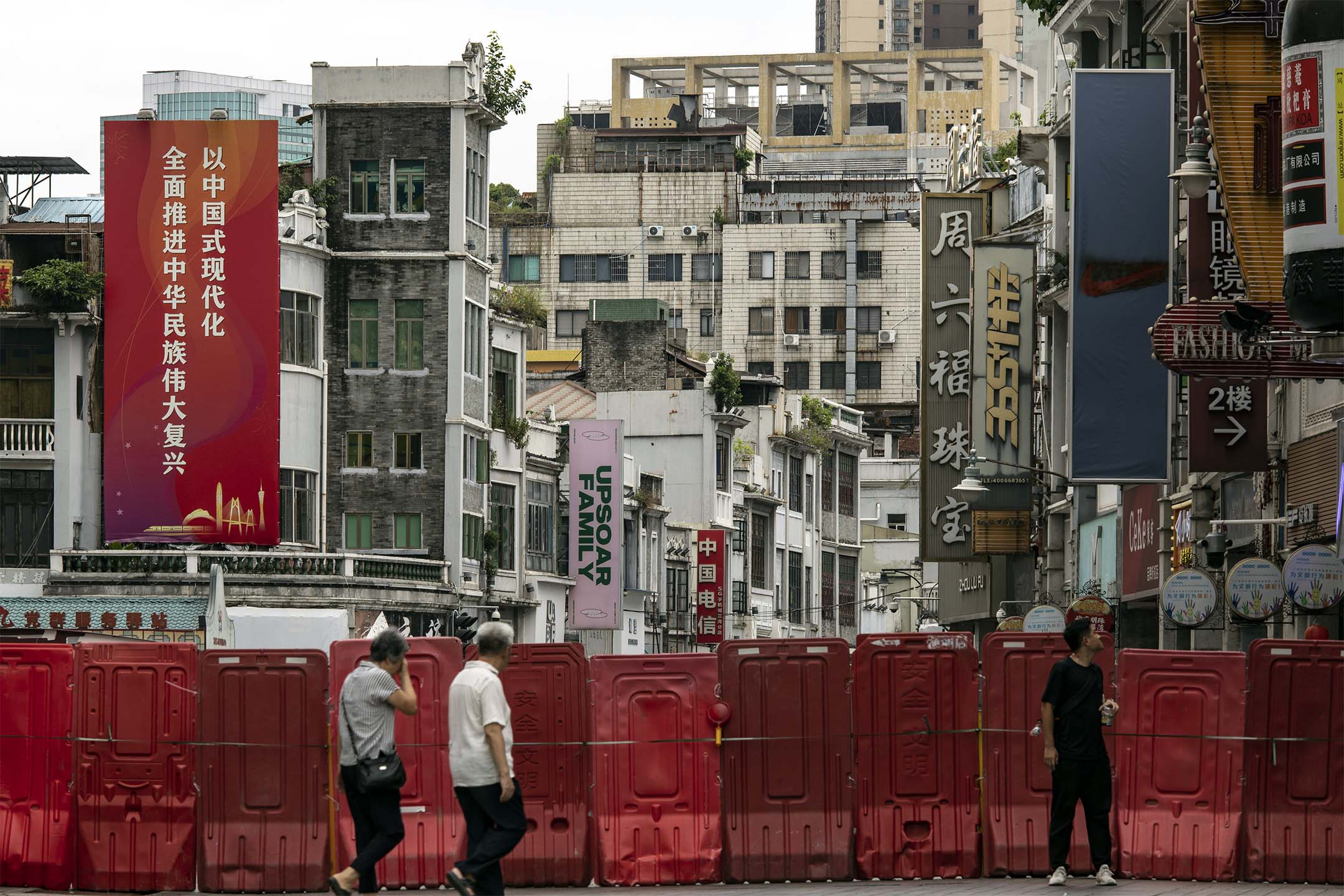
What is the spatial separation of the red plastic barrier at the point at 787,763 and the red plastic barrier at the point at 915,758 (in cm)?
15

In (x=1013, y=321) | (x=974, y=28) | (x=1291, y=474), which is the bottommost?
(x=1291, y=474)

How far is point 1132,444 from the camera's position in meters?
28.3

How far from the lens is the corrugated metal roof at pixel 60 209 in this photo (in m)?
58.9

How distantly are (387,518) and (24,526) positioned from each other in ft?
27.7

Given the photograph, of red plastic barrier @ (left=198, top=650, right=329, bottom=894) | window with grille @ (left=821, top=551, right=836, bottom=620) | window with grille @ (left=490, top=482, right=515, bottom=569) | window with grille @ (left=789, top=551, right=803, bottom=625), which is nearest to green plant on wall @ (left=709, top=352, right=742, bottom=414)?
window with grille @ (left=789, top=551, right=803, bottom=625)

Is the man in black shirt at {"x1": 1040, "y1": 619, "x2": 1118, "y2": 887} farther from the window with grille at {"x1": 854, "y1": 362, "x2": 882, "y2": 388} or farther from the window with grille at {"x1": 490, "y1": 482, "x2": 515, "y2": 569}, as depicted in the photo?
the window with grille at {"x1": 854, "y1": 362, "x2": 882, "y2": 388}

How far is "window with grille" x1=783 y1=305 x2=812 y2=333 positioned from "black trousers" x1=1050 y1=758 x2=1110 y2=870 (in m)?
89.8

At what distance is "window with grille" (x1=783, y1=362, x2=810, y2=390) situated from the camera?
4178 inches

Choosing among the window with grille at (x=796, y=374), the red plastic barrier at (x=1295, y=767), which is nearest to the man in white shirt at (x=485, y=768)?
the red plastic barrier at (x=1295, y=767)

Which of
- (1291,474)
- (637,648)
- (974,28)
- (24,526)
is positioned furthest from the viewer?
(974,28)

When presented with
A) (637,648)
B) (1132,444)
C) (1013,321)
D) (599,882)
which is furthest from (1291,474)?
(637,648)

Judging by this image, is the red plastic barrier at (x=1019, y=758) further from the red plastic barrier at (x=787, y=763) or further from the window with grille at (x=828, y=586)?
the window with grille at (x=828, y=586)

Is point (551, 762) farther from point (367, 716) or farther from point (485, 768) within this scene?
point (485, 768)

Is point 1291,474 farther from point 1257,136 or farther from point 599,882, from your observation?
point 599,882
